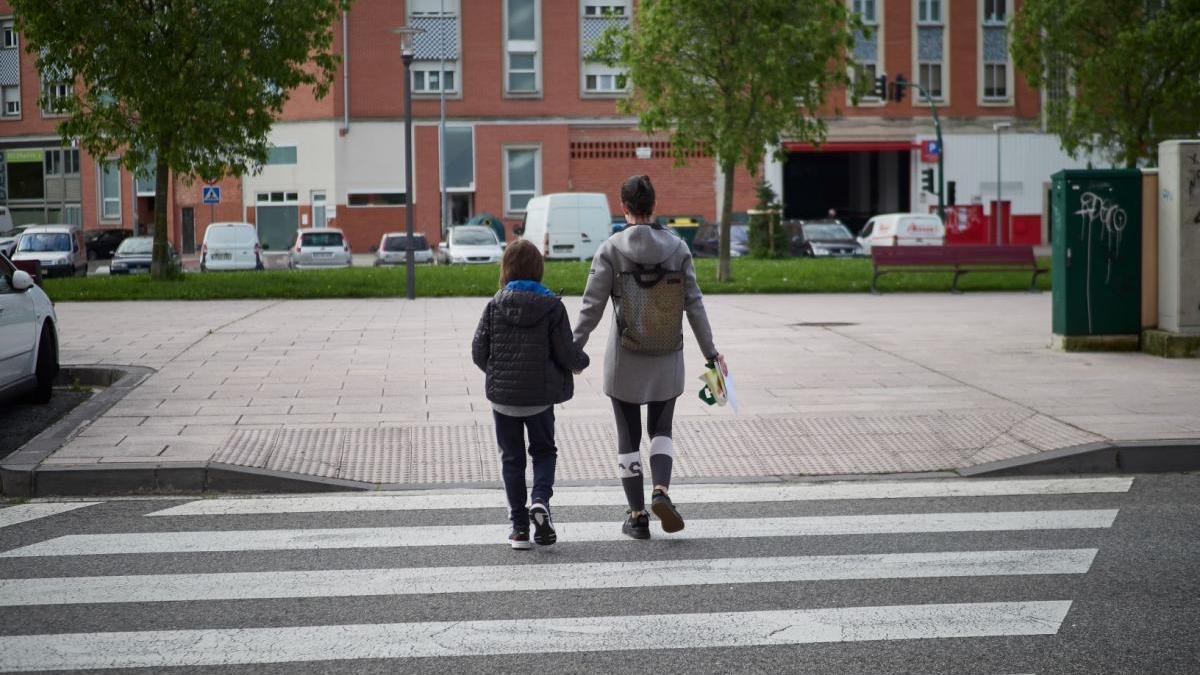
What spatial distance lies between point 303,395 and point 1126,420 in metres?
6.34

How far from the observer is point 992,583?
19.9 ft

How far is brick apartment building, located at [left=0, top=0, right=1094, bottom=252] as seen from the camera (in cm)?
5791

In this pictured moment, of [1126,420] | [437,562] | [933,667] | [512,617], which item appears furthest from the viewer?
[1126,420]

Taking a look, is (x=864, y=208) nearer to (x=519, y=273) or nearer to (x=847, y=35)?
(x=847, y=35)

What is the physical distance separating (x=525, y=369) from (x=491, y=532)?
986 millimetres

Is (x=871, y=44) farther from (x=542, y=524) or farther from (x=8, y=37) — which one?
(x=542, y=524)

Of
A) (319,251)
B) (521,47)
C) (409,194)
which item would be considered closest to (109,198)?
(521,47)

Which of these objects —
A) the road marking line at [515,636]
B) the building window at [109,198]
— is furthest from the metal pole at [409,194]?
the building window at [109,198]

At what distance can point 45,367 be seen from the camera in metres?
11.9

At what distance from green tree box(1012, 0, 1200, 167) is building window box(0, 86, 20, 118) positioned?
151 feet

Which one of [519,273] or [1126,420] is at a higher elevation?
[519,273]

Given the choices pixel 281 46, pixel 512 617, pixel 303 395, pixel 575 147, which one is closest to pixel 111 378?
pixel 303 395

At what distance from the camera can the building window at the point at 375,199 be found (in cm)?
5847

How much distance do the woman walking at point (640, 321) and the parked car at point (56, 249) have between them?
33335 millimetres
